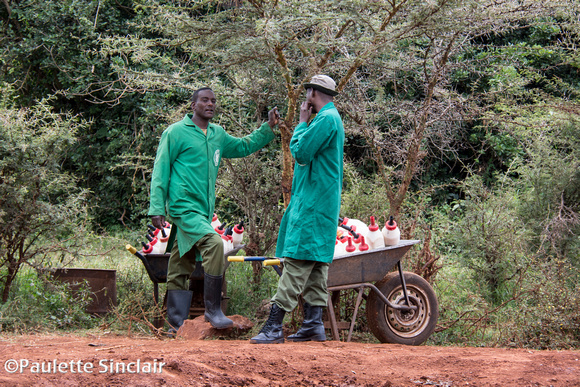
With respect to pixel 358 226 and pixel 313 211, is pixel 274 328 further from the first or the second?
pixel 358 226

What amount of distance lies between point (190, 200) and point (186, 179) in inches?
7.1

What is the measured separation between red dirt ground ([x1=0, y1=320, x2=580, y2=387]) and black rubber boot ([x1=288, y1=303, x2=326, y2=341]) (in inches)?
5.5

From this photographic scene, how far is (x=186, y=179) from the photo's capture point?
4887mm

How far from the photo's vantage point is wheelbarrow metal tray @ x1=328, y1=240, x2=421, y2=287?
15.3 feet

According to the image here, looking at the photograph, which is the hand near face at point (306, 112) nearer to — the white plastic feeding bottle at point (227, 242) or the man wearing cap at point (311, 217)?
the man wearing cap at point (311, 217)

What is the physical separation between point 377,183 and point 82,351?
173 inches

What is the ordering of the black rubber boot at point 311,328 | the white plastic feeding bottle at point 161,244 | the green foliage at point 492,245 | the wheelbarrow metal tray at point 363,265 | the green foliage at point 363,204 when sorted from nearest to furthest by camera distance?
the black rubber boot at point 311,328 < the wheelbarrow metal tray at point 363,265 < the white plastic feeding bottle at point 161,244 < the green foliage at point 492,245 < the green foliage at point 363,204

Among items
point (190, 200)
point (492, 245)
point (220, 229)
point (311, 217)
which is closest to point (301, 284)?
point (311, 217)

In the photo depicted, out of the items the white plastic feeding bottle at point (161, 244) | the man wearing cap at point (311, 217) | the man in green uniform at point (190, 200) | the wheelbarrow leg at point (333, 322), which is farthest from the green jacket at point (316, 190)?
the white plastic feeding bottle at point (161, 244)

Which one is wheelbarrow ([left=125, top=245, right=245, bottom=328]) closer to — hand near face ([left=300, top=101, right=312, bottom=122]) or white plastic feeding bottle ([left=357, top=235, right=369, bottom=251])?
white plastic feeding bottle ([left=357, top=235, right=369, bottom=251])

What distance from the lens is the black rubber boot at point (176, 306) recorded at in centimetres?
501

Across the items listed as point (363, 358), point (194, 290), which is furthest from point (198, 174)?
point (363, 358)

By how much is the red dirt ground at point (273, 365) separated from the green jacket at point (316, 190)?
2.37 ft

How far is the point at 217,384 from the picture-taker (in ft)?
10.2
